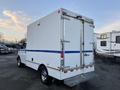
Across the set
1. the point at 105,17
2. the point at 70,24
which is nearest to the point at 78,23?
the point at 70,24

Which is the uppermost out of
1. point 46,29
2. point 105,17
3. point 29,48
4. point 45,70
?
point 105,17

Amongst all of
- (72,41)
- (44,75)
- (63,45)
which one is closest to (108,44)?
(72,41)

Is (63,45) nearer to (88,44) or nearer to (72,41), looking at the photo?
(72,41)

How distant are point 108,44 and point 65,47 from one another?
10.0m

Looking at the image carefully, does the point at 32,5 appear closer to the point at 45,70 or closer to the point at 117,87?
the point at 45,70

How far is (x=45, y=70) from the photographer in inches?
251

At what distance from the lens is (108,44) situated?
14.3m

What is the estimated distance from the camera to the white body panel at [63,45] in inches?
212

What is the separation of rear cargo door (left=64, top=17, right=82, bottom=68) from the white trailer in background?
8425 mm

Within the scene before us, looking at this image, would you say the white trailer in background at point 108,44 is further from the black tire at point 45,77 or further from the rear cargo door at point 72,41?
the black tire at point 45,77

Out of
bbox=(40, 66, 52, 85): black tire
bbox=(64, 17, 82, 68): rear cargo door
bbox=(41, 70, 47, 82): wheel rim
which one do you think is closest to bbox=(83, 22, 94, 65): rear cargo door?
bbox=(64, 17, 82, 68): rear cargo door

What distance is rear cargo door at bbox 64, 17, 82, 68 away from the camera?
550 cm

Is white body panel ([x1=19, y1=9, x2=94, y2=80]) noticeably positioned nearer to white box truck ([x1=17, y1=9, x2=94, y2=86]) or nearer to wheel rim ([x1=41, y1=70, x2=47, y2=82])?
white box truck ([x1=17, y1=9, x2=94, y2=86])

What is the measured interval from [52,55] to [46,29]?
1.25 m
